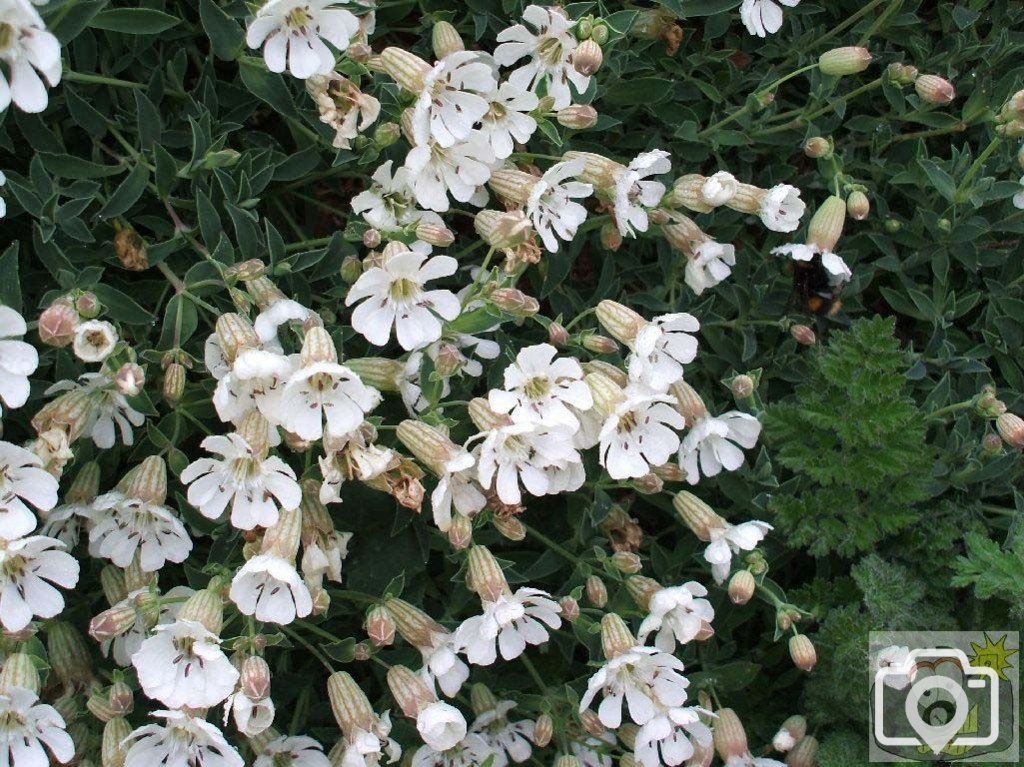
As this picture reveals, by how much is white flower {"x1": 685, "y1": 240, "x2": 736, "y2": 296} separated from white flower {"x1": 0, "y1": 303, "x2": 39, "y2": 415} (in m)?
1.35

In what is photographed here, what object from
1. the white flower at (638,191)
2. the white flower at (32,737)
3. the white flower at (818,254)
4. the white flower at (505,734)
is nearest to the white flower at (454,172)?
the white flower at (638,191)

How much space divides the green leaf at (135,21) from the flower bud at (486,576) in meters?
1.18

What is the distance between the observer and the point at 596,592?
2.24m

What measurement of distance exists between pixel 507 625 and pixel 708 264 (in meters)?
0.90

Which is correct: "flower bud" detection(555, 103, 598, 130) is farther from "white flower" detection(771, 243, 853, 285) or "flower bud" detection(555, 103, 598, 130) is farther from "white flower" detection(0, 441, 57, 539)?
"white flower" detection(0, 441, 57, 539)

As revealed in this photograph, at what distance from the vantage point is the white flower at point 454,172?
2.17 meters

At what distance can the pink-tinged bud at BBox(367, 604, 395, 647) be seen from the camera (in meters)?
2.01

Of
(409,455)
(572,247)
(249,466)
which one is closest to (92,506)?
(249,466)

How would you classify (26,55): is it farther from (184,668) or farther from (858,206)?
(858,206)

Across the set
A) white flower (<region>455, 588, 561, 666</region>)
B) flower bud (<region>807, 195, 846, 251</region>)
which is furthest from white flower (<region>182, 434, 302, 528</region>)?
flower bud (<region>807, 195, 846, 251</region>)

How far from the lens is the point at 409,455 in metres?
2.17

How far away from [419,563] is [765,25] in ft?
4.70

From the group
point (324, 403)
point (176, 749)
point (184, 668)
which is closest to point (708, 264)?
point (324, 403)

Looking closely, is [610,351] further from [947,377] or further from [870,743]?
[870,743]
